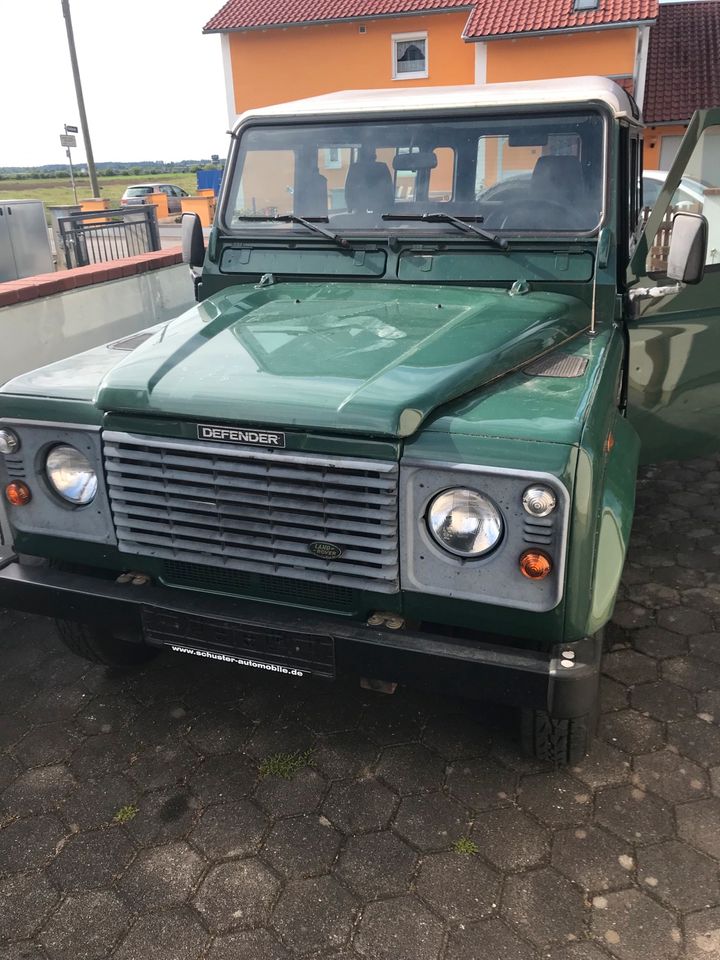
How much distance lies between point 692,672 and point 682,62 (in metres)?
23.0

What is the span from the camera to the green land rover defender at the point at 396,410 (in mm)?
2357

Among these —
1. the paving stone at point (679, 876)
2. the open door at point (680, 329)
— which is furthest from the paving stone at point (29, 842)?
the open door at point (680, 329)

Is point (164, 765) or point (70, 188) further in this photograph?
point (70, 188)

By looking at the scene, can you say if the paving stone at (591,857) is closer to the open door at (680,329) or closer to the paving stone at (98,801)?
the paving stone at (98,801)

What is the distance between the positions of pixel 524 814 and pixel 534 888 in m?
0.31

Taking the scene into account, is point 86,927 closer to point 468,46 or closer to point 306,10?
point 468,46

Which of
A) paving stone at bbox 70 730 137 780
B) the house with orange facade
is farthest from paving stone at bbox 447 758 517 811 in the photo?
the house with orange facade

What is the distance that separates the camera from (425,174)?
3.53 m

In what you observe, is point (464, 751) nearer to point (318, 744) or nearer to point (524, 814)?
point (524, 814)

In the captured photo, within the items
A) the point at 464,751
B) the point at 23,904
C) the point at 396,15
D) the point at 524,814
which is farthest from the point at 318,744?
the point at 396,15

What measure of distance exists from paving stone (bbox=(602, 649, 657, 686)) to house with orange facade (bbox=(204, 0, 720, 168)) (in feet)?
57.6

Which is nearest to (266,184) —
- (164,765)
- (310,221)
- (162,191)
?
(310,221)

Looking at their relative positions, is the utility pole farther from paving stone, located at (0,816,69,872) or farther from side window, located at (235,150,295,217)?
paving stone, located at (0,816,69,872)

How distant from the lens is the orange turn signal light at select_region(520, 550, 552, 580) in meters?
2.30
